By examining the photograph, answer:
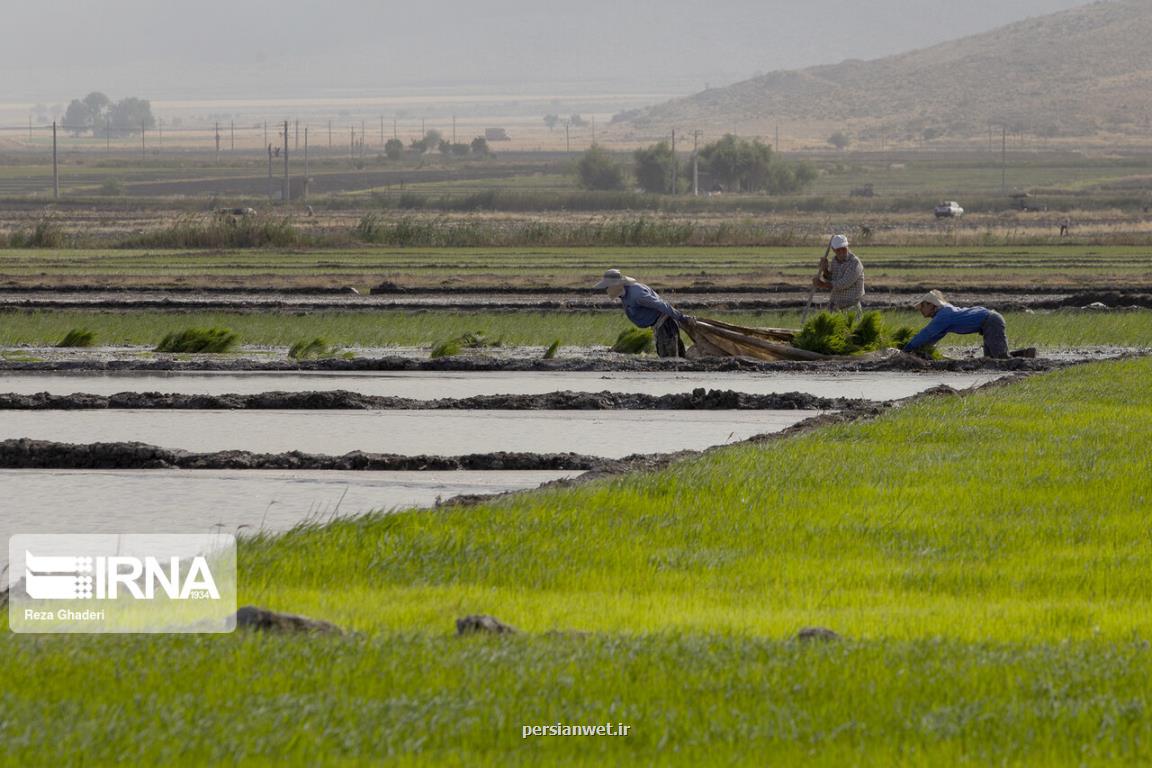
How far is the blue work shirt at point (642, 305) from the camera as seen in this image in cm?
2267

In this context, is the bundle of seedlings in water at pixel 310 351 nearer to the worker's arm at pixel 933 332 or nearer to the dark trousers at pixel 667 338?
the dark trousers at pixel 667 338

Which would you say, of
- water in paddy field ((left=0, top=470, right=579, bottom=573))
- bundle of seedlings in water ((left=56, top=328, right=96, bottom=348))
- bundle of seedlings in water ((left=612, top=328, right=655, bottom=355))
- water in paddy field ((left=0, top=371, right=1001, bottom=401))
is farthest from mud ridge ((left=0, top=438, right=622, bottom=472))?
bundle of seedlings in water ((left=56, top=328, right=96, bottom=348))

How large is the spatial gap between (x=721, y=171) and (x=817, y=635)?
136 meters

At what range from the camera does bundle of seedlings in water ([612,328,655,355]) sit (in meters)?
25.5

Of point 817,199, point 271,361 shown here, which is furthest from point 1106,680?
point 817,199

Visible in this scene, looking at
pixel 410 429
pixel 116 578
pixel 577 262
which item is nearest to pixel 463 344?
→ pixel 410 429

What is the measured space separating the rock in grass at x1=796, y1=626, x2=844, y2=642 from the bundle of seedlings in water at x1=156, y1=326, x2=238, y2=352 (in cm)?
1907

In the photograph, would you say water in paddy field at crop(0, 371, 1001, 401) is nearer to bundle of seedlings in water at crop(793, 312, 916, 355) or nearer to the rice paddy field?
bundle of seedlings in water at crop(793, 312, 916, 355)

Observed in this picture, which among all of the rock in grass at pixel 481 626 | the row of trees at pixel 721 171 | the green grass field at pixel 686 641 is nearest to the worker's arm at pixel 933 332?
the green grass field at pixel 686 641

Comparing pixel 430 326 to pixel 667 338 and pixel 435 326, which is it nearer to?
pixel 435 326

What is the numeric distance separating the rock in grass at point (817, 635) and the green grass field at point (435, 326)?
782 inches

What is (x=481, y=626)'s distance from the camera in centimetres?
774

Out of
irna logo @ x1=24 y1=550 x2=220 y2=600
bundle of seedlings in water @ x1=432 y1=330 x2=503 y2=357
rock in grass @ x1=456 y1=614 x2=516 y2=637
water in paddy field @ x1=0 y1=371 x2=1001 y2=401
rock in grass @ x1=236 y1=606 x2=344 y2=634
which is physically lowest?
water in paddy field @ x1=0 y1=371 x2=1001 y2=401

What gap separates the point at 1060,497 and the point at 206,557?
5.45 meters
